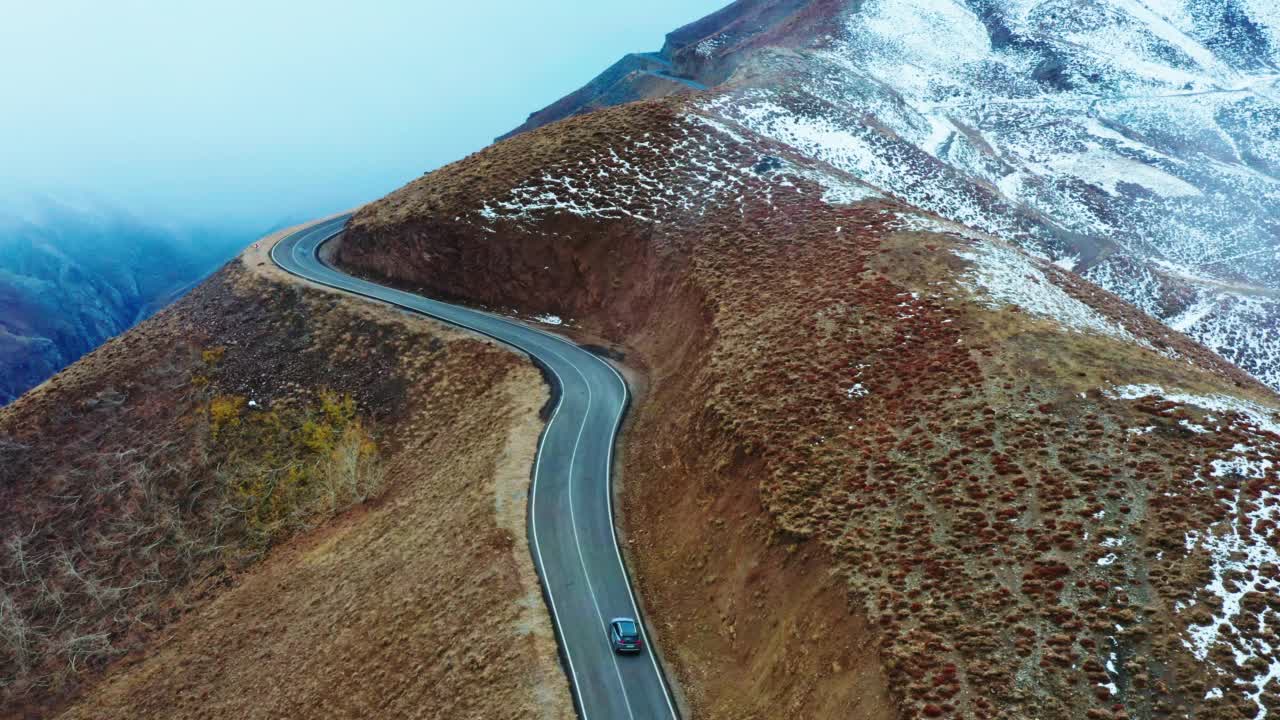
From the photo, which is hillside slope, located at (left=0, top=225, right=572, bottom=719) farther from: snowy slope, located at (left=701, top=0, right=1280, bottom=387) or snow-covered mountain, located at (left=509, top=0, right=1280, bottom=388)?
snowy slope, located at (left=701, top=0, right=1280, bottom=387)

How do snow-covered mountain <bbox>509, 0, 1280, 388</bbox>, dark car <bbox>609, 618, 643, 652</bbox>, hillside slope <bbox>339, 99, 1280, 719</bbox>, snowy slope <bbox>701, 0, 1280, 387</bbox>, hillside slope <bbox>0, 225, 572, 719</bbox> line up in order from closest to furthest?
hillside slope <bbox>339, 99, 1280, 719</bbox> → dark car <bbox>609, 618, 643, 652</bbox> → hillside slope <bbox>0, 225, 572, 719</bbox> → snowy slope <bbox>701, 0, 1280, 387</bbox> → snow-covered mountain <bbox>509, 0, 1280, 388</bbox>

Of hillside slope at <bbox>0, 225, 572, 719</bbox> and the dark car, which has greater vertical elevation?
hillside slope at <bbox>0, 225, 572, 719</bbox>

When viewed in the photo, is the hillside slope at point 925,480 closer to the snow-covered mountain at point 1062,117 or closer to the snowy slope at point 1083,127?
the snow-covered mountain at point 1062,117

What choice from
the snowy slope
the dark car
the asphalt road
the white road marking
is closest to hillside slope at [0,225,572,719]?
the asphalt road

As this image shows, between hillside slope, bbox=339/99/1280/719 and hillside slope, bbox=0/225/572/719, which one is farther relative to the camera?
hillside slope, bbox=0/225/572/719

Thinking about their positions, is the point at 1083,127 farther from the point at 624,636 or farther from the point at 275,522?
the point at 275,522

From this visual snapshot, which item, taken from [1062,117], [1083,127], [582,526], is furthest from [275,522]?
[1062,117]

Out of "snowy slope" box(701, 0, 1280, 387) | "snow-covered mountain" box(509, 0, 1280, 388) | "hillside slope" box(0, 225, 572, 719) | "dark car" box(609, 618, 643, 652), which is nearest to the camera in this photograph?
"dark car" box(609, 618, 643, 652)

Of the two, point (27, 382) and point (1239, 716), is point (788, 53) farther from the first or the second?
point (27, 382)
